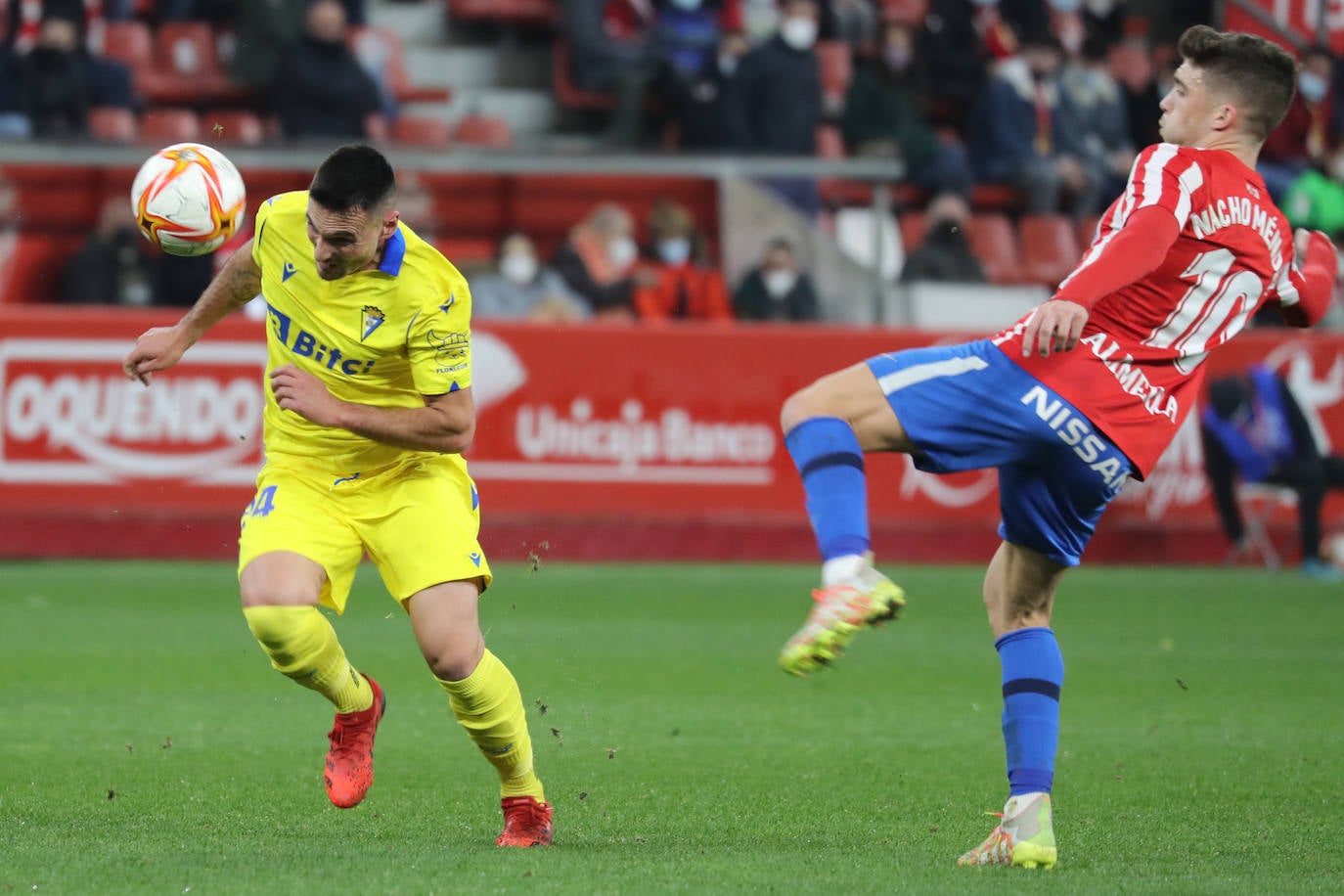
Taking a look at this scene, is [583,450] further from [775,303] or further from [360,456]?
[360,456]

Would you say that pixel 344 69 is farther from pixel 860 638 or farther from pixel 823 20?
pixel 860 638

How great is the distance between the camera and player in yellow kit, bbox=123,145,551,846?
523 centimetres

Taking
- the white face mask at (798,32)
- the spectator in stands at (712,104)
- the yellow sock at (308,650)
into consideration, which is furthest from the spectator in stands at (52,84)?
the yellow sock at (308,650)

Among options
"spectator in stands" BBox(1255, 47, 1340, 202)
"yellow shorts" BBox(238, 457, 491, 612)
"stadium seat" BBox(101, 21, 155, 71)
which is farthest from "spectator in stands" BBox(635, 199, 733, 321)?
"yellow shorts" BBox(238, 457, 491, 612)

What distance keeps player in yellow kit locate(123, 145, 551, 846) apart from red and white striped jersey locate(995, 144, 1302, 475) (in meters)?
1.61

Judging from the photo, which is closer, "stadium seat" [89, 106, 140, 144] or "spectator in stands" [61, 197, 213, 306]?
"spectator in stands" [61, 197, 213, 306]

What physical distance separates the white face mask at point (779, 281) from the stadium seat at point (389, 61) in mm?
4215

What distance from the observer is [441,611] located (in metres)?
5.33

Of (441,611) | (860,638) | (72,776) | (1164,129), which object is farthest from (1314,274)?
(860,638)

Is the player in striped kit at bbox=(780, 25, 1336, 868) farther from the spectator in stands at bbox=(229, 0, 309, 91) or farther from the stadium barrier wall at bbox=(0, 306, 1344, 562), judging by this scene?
the spectator in stands at bbox=(229, 0, 309, 91)

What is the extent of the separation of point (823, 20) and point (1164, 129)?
47.0 feet

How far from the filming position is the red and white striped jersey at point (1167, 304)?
16.5 ft

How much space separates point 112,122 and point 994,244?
308 inches

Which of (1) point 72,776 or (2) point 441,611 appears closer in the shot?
(2) point 441,611
